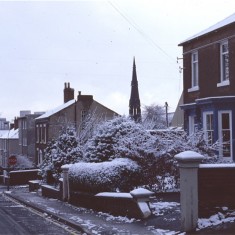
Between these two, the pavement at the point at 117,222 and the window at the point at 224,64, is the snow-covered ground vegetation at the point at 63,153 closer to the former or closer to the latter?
the window at the point at 224,64

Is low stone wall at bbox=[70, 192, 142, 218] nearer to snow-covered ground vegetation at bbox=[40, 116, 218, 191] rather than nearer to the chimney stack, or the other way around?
snow-covered ground vegetation at bbox=[40, 116, 218, 191]

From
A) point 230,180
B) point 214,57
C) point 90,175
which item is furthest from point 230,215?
point 214,57

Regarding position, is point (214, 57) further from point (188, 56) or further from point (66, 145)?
point (66, 145)

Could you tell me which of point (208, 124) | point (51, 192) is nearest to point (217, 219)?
point (208, 124)

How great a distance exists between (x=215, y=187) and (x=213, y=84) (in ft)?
45.1

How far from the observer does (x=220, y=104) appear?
1011 inches

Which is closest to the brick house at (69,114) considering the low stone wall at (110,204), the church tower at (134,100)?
the church tower at (134,100)

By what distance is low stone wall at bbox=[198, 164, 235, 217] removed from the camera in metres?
14.0

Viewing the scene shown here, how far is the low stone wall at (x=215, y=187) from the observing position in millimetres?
13969

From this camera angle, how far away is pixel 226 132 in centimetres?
2588

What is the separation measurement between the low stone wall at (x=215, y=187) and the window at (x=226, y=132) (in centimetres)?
1173

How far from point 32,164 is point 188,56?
41.6 meters

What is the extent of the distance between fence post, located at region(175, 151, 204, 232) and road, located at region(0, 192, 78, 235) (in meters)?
3.47

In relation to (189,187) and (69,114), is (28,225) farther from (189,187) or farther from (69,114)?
(69,114)
